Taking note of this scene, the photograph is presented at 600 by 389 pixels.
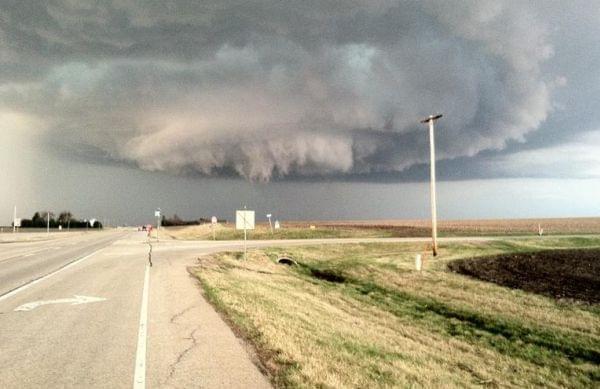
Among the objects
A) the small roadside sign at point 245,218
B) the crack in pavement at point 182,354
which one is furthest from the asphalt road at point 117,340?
the small roadside sign at point 245,218

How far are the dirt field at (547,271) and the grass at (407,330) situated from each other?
175 cm

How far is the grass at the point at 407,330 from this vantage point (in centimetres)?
880

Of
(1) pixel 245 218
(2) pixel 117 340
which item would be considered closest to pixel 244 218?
(1) pixel 245 218

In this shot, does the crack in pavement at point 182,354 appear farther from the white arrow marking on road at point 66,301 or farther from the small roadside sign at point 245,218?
the small roadside sign at point 245,218

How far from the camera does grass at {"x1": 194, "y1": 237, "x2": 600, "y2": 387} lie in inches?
347

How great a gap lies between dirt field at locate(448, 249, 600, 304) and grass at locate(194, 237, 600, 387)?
5.75 ft

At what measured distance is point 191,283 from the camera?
A: 17.9m

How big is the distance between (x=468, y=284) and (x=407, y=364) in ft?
49.4

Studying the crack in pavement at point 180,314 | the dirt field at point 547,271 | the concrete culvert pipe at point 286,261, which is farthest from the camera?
the concrete culvert pipe at point 286,261

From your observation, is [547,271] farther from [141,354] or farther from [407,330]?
[141,354]

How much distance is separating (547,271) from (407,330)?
54.0ft

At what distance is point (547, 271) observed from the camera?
2750cm

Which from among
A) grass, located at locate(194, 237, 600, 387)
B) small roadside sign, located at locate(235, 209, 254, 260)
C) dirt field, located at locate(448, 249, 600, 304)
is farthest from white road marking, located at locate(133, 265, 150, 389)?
dirt field, located at locate(448, 249, 600, 304)

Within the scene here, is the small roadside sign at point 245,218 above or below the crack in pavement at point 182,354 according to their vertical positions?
above
